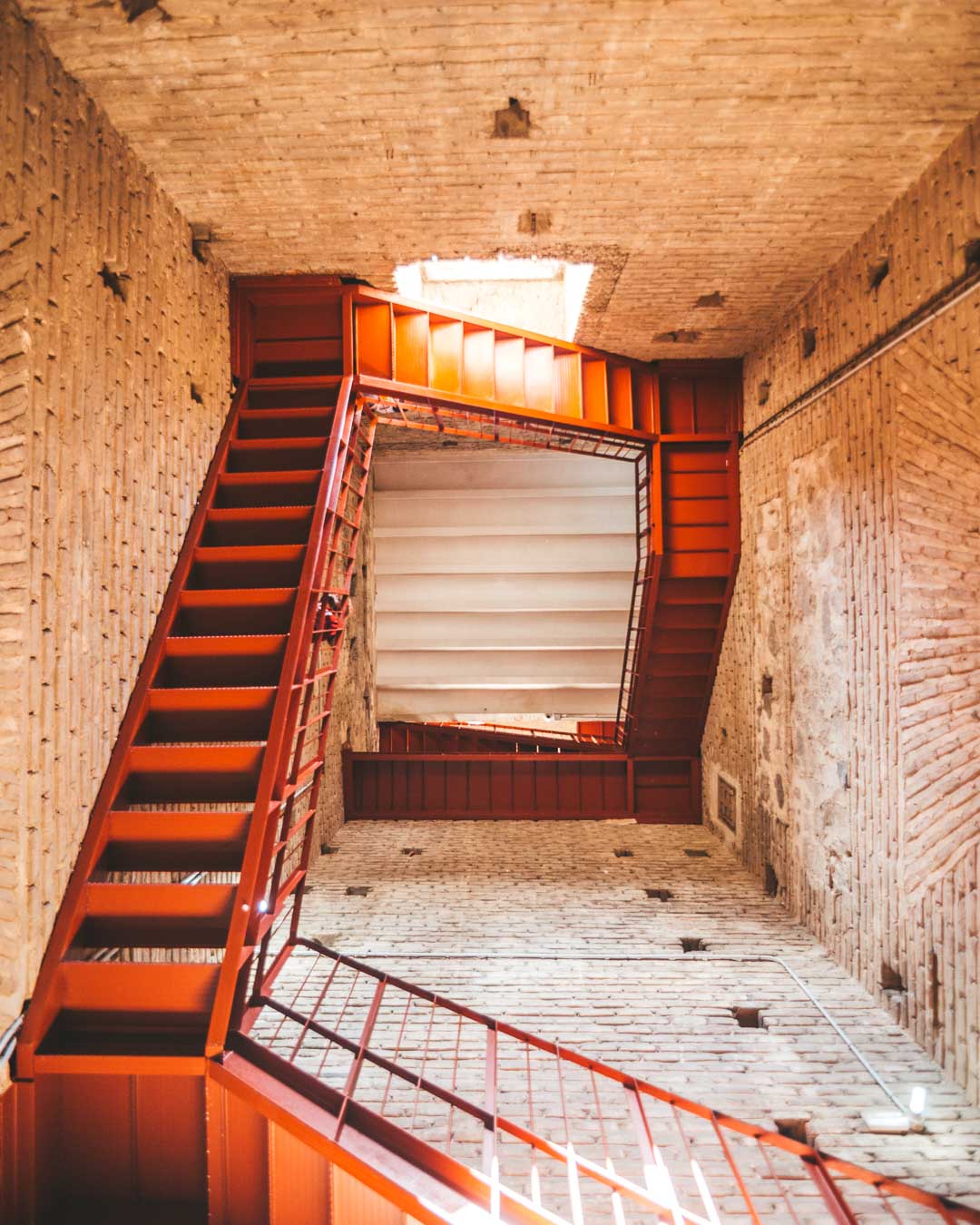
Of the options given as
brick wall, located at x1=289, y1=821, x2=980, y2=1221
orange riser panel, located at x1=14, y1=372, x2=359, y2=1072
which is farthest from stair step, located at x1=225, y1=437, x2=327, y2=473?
brick wall, located at x1=289, y1=821, x2=980, y2=1221

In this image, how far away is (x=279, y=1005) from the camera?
4359mm

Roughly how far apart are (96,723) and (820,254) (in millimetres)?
7248

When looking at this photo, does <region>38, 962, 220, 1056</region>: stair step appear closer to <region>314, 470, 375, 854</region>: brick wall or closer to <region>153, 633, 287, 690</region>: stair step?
<region>153, 633, 287, 690</region>: stair step

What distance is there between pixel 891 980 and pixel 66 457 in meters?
7.12

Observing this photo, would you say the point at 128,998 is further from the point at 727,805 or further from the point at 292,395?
the point at 727,805

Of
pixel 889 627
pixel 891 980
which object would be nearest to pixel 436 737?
pixel 891 980

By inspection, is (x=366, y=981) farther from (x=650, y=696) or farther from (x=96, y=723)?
(x=650, y=696)

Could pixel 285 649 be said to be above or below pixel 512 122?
below

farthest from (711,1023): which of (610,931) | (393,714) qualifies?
(393,714)

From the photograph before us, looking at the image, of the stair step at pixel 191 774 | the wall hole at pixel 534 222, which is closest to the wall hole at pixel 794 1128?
the stair step at pixel 191 774

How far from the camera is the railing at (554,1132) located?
3070 mm

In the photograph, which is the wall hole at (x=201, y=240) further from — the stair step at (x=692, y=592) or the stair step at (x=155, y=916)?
the stair step at (x=692, y=592)

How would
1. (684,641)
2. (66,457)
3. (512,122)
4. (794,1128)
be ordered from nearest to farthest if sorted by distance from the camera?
(66,457), (794,1128), (512,122), (684,641)

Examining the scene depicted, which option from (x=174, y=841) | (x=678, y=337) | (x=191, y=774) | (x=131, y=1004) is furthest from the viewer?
(x=678, y=337)
